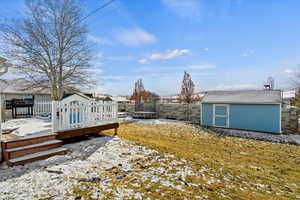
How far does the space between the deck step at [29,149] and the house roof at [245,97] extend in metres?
9.43

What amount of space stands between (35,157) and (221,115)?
10.0m

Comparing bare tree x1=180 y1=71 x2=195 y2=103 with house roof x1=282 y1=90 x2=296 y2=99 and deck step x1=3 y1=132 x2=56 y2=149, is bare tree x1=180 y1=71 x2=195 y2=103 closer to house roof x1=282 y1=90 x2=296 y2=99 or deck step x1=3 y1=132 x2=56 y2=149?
house roof x1=282 y1=90 x2=296 y2=99

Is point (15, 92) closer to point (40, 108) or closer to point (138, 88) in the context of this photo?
point (40, 108)

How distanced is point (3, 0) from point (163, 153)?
9.51 m

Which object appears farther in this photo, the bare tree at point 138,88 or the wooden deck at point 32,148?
the bare tree at point 138,88

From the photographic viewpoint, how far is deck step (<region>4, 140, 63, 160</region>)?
308 cm

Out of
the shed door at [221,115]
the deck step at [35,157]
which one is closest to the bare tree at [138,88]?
the shed door at [221,115]

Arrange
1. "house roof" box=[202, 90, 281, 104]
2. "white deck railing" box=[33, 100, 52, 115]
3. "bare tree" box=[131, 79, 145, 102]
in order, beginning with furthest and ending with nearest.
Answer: "bare tree" box=[131, 79, 145, 102]
"white deck railing" box=[33, 100, 52, 115]
"house roof" box=[202, 90, 281, 104]

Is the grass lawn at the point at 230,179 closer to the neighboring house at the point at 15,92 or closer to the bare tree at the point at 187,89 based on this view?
the neighboring house at the point at 15,92

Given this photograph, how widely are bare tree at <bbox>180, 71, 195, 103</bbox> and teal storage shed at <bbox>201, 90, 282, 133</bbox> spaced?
527cm

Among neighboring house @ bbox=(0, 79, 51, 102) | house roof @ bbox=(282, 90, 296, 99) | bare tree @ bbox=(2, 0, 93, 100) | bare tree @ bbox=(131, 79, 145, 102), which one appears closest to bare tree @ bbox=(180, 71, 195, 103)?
house roof @ bbox=(282, 90, 296, 99)

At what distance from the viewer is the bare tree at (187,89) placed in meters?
16.1

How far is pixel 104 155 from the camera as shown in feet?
12.1

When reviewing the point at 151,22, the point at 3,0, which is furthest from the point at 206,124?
the point at 3,0
